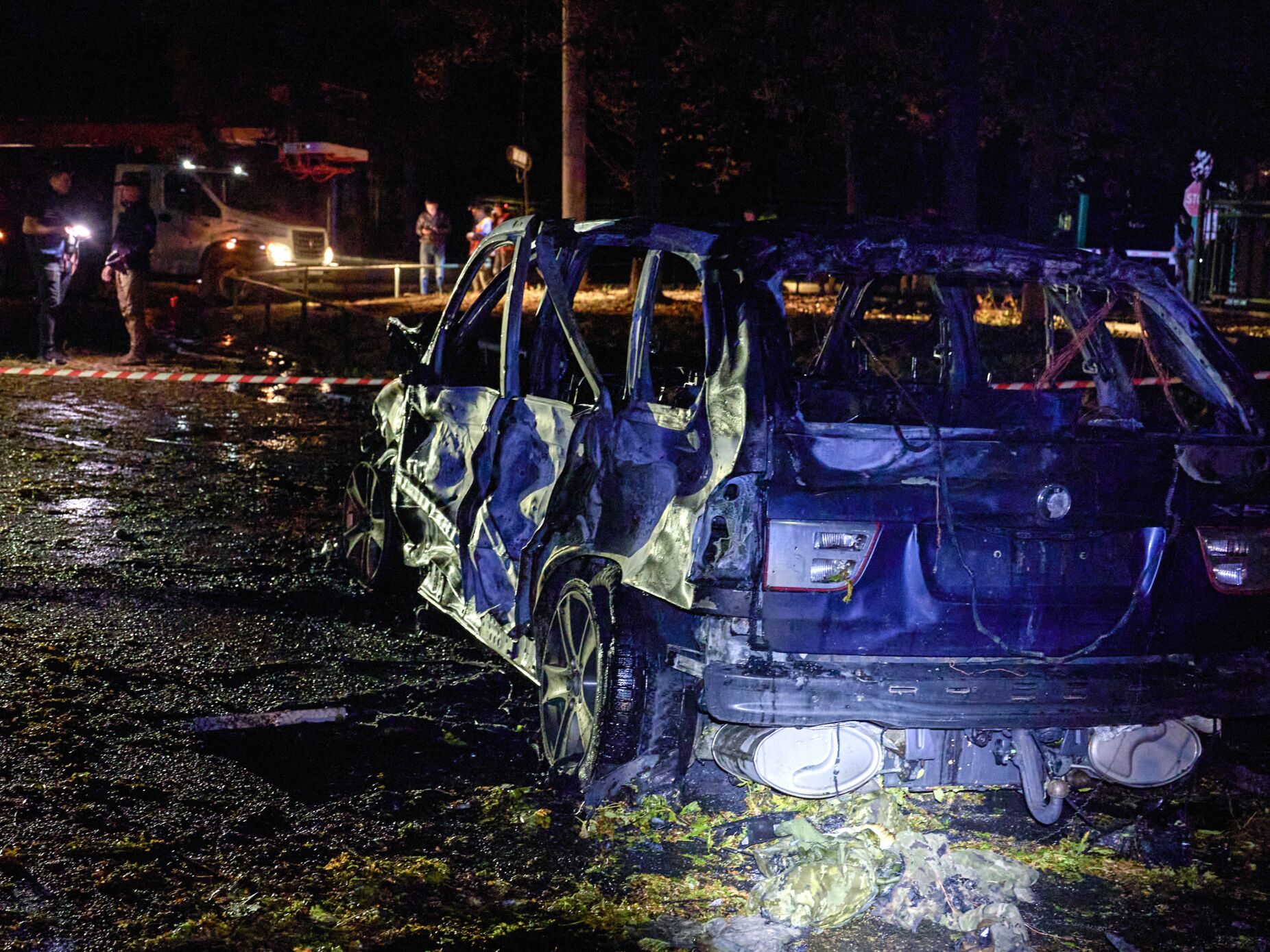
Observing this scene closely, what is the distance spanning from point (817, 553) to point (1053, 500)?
74 centimetres

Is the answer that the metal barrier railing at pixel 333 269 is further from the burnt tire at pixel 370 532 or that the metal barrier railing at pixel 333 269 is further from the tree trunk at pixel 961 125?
the burnt tire at pixel 370 532

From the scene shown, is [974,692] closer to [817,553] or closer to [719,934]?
[817,553]

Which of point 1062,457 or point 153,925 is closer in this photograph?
point 153,925

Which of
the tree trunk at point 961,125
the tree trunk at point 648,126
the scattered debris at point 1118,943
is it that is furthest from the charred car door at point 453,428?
the tree trunk at point 648,126

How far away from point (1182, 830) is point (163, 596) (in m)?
5.04

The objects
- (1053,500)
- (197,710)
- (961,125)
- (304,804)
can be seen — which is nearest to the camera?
(1053,500)

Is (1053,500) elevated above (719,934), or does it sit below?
above

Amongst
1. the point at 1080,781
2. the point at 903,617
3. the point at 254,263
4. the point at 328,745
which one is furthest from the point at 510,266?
the point at 254,263

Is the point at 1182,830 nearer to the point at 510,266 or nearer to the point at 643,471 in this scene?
the point at 643,471

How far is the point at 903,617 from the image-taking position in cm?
446

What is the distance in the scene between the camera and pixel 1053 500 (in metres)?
4.50

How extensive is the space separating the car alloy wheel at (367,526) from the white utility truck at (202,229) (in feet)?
69.8

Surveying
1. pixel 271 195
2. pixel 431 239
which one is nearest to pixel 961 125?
pixel 431 239

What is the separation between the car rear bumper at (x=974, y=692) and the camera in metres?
4.34
